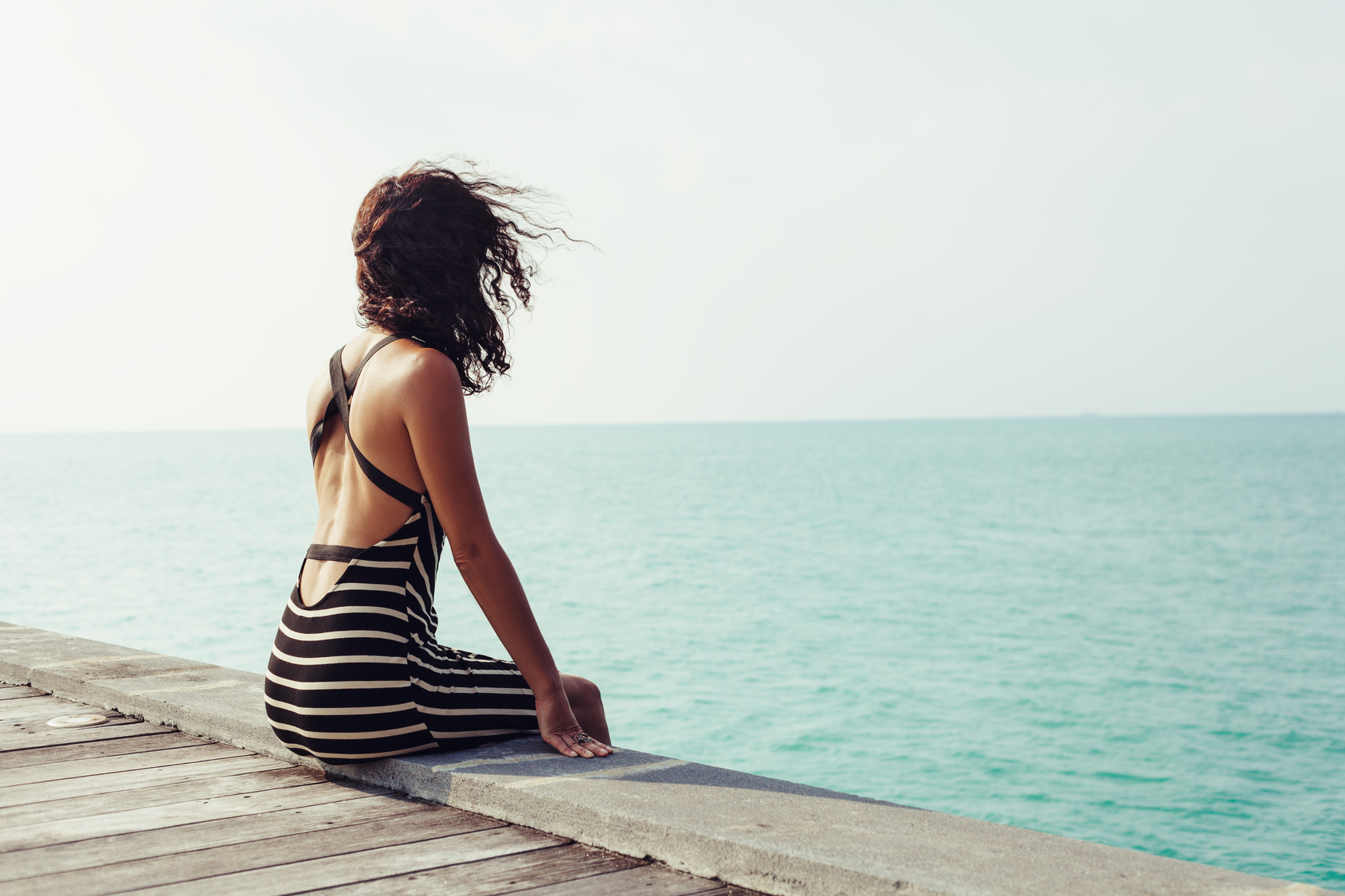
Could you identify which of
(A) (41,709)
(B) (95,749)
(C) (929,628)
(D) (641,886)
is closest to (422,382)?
(D) (641,886)

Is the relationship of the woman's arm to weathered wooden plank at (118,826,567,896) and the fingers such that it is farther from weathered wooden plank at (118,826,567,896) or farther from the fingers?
weathered wooden plank at (118,826,567,896)

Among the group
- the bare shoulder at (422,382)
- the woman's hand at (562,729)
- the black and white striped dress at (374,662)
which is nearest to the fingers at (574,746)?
the woman's hand at (562,729)

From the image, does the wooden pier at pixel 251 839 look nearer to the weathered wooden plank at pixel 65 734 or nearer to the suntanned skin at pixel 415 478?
the weathered wooden plank at pixel 65 734

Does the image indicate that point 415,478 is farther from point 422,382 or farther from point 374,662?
point 374,662

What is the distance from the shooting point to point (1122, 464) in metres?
76.9

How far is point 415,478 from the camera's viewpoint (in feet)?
8.04

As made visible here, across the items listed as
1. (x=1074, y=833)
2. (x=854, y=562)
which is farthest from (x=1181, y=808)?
(x=854, y=562)

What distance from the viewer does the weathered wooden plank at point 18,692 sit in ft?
12.2

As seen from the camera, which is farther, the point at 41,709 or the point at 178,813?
the point at 41,709

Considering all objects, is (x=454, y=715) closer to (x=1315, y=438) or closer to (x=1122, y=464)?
(x=1122, y=464)

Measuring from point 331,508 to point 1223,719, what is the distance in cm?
1420

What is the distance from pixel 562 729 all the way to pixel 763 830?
0.75 meters

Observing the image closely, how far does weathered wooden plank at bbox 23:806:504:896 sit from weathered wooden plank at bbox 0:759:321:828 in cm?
34

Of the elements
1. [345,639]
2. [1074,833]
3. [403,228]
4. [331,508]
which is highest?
[403,228]
